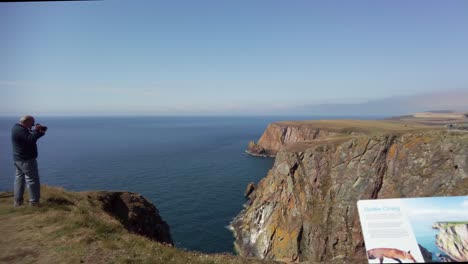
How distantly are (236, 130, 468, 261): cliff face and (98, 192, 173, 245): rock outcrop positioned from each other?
98.5ft

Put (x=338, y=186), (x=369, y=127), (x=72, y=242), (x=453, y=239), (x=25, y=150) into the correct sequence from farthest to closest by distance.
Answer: (x=369, y=127), (x=338, y=186), (x=25, y=150), (x=72, y=242), (x=453, y=239)

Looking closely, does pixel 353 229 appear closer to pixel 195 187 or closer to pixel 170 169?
pixel 195 187

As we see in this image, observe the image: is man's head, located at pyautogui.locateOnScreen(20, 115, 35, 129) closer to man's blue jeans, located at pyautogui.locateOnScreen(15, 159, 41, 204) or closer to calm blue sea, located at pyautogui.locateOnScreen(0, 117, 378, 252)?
man's blue jeans, located at pyautogui.locateOnScreen(15, 159, 41, 204)

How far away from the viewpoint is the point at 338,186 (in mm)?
49500

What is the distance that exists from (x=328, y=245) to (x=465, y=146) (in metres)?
24.3

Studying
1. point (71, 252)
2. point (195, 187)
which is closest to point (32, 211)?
point (71, 252)

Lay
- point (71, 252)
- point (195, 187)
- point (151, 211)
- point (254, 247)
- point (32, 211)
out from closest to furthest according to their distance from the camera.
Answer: point (71, 252) < point (32, 211) < point (151, 211) < point (254, 247) < point (195, 187)

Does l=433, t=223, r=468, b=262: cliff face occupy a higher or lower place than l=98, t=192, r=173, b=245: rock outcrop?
higher

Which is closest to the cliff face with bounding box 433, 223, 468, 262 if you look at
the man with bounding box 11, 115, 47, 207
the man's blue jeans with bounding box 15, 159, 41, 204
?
the man with bounding box 11, 115, 47, 207

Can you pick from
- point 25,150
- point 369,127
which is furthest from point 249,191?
point 369,127

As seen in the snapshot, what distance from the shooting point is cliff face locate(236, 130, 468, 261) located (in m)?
38.7

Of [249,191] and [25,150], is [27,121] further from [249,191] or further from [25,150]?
[249,191]

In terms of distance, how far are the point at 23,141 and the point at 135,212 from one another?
12.1 meters

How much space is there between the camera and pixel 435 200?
27.0 ft
